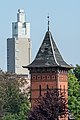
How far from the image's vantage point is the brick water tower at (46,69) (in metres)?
73.4

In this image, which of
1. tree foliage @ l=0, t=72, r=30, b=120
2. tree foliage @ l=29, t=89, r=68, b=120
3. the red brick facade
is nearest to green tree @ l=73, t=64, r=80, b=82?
tree foliage @ l=0, t=72, r=30, b=120

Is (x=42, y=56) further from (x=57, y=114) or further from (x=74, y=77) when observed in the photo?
(x=74, y=77)

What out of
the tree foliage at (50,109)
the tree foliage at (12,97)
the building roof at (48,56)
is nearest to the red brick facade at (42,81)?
the building roof at (48,56)

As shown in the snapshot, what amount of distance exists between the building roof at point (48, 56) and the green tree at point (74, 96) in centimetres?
1277

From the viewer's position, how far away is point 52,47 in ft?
244

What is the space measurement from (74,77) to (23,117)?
22.0 ft

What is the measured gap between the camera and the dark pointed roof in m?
73.7

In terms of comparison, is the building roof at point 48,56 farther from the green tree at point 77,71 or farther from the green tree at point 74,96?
the green tree at point 77,71

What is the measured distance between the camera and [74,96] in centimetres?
9006

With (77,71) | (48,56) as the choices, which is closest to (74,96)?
(77,71)

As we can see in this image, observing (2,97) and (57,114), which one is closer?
(57,114)

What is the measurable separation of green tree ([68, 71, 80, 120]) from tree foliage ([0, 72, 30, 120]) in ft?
22.9

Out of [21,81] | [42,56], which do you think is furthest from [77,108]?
[21,81]

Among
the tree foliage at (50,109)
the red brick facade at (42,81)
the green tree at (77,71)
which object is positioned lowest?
Result: the tree foliage at (50,109)
